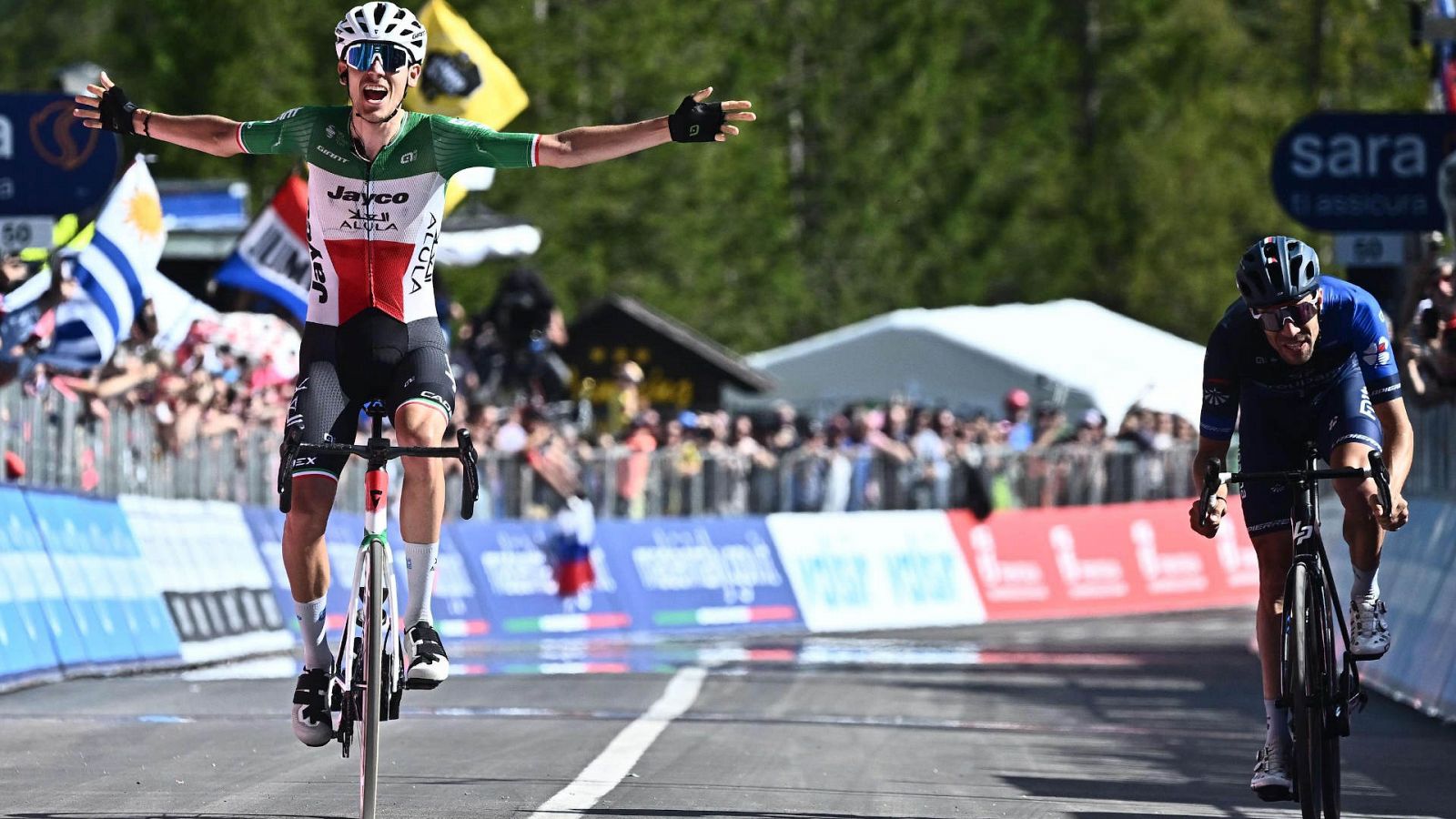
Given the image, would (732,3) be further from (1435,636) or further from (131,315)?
(1435,636)

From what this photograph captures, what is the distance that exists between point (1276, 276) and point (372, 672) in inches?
128

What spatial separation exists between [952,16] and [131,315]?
50639mm

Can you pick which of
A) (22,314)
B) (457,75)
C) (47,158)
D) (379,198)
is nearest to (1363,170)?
(457,75)

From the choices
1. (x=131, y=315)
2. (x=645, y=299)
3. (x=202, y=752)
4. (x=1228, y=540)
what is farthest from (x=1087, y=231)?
(x=202, y=752)

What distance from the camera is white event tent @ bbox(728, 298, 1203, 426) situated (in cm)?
4062

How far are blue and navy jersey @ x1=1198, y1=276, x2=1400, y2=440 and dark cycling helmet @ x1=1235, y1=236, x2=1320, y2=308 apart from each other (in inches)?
12.6

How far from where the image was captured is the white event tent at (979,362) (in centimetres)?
4062

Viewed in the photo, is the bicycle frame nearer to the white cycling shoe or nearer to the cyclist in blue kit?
the cyclist in blue kit

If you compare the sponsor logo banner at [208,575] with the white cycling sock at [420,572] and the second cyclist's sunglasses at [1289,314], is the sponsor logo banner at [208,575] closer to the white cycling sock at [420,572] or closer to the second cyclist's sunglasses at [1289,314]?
the white cycling sock at [420,572]

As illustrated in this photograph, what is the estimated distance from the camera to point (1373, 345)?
9594mm

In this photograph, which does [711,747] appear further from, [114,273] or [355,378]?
[114,273]

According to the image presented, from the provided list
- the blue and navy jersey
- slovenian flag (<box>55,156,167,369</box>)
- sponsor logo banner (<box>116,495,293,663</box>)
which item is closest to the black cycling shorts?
the blue and navy jersey

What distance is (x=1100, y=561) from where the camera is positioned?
3347cm

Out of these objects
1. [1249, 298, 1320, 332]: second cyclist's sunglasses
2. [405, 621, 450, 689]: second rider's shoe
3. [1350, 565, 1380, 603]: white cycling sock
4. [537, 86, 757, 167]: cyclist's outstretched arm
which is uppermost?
[537, 86, 757, 167]: cyclist's outstretched arm
